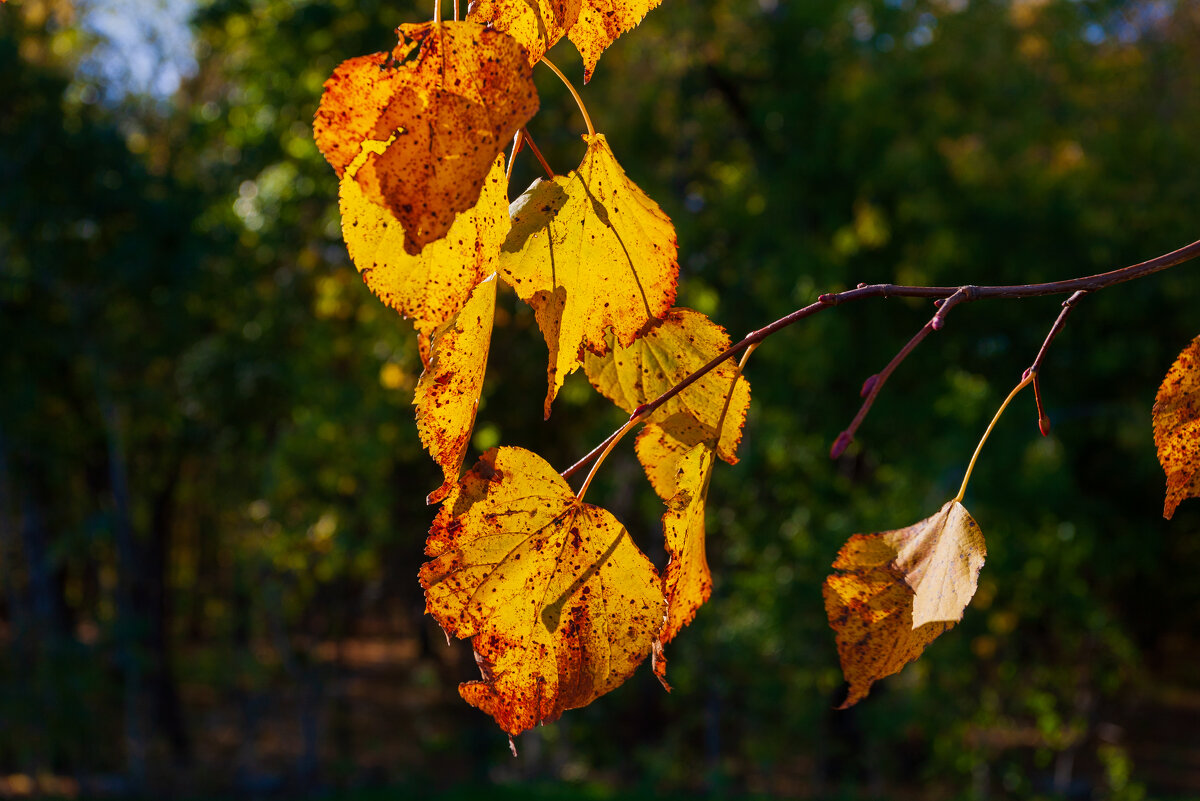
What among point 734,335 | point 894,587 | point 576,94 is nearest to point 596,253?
point 576,94

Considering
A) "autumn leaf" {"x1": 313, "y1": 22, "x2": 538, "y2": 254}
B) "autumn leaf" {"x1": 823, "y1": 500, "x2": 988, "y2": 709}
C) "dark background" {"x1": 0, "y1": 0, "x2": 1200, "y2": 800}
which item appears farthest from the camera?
"dark background" {"x1": 0, "y1": 0, "x2": 1200, "y2": 800}

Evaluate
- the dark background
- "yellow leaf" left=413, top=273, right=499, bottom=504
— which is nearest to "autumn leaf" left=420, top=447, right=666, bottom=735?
Result: "yellow leaf" left=413, top=273, right=499, bottom=504

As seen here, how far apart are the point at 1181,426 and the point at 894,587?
175 mm

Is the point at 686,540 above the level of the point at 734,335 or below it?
above

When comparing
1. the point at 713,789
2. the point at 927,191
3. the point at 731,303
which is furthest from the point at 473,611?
the point at 713,789

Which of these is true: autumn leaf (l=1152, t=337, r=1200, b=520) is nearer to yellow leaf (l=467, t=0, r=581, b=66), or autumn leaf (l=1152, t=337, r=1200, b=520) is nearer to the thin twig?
the thin twig

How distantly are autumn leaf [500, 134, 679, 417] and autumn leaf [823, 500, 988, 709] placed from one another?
0.17m

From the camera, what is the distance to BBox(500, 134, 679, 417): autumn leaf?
0.51 m

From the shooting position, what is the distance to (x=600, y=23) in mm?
554

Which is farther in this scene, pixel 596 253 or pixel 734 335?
pixel 734 335

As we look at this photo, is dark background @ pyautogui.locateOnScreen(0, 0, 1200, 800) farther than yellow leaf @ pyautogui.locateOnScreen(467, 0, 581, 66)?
Yes

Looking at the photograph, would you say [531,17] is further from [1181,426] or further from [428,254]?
[1181,426]

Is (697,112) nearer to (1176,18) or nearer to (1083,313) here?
(1083,313)

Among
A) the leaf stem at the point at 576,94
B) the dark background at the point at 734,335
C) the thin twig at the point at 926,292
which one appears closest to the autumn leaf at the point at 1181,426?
the thin twig at the point at 926,292
